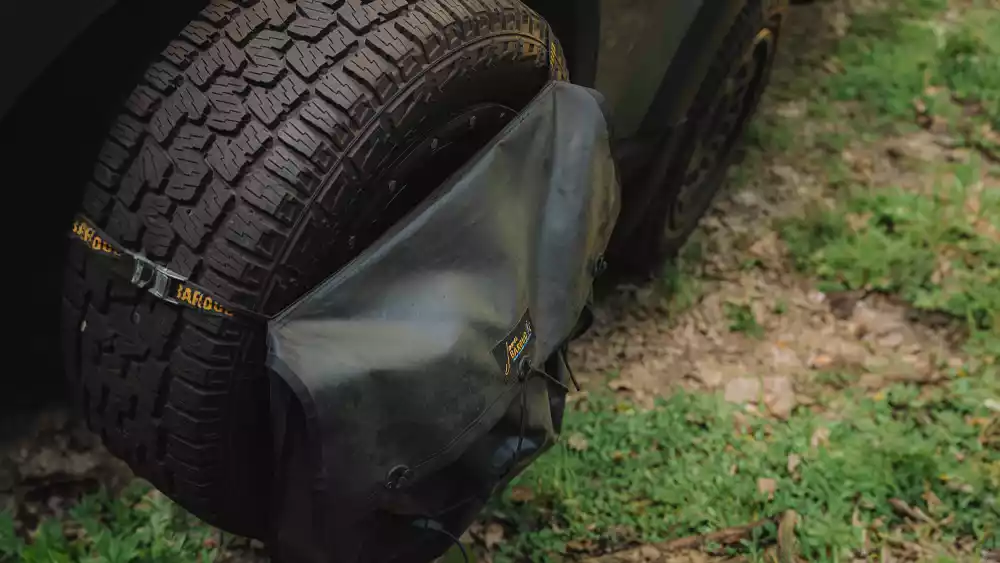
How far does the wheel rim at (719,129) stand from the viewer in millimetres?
2787

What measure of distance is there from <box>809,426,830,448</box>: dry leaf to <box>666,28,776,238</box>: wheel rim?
762 millimetres

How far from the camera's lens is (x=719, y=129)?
3.03 m

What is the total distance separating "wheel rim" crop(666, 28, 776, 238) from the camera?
2787 millimetres

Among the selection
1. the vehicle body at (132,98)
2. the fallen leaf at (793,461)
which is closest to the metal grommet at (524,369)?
the vehicle body at (132,98)

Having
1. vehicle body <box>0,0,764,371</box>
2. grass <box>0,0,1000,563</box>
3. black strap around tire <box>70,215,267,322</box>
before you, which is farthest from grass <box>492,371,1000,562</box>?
black strap around tire <box>70,215,267,322</box>

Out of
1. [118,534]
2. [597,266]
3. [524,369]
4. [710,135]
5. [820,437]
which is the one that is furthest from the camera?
[710,135]

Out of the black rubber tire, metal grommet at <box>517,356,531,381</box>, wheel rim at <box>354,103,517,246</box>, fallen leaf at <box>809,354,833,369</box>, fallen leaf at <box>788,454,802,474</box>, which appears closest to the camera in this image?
the black rubber tire

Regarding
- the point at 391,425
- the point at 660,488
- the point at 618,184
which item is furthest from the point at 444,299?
the point at 660,488

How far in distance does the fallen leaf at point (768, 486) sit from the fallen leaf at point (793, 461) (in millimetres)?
69

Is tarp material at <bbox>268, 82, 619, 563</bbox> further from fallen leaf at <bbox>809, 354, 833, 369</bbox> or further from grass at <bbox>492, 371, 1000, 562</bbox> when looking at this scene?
fallen leaf at <bbox>809, 354, 833, 369</bbox>

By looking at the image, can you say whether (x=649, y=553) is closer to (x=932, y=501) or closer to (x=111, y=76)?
(x=932, y=501)

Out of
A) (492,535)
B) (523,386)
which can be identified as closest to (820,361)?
(492,535)

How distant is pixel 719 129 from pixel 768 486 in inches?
47.6

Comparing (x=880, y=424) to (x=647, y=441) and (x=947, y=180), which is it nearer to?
(x=647, y=441)
